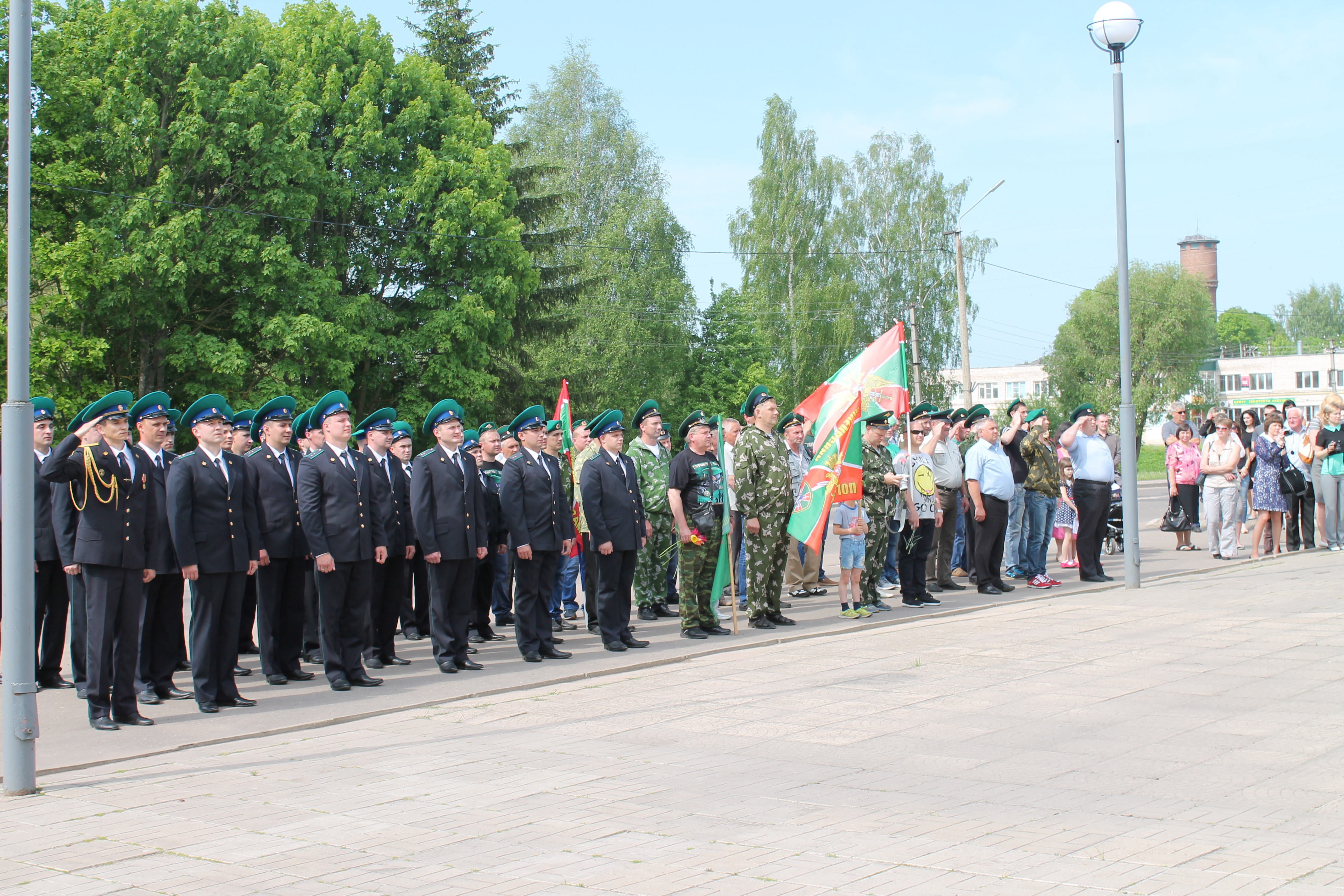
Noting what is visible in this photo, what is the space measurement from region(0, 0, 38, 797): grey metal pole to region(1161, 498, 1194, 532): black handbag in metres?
17.0

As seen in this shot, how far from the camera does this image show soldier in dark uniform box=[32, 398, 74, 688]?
9.65 meters

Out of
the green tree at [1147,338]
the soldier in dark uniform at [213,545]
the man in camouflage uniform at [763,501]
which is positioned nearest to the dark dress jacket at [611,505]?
the man in camouflage uniform at [763,501]

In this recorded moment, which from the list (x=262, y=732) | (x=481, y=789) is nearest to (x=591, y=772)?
(x=481, y=789)

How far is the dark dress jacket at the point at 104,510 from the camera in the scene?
312 inches

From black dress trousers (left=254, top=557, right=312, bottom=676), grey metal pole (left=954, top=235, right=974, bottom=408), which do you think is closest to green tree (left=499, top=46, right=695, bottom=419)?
grey metal pole (left=954, top=235, right=974, bottom=408)

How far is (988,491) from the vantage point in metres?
14.2

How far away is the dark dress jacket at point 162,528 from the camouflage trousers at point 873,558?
682 cm

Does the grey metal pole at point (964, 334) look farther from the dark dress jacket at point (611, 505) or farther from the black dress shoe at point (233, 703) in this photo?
the black dress shoe at point (233, 703)

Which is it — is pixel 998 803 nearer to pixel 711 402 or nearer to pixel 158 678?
pixel 158 678

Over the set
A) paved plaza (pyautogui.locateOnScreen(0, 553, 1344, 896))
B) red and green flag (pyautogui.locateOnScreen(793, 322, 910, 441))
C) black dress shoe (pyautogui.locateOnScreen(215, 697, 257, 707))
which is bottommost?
black dress shoe (pyautogui.locateOnScreen(215, 697, 257, 707))

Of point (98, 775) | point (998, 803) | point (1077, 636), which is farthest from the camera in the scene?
point (1077, 636)

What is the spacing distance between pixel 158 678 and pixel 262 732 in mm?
1862

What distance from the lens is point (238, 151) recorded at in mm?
29578

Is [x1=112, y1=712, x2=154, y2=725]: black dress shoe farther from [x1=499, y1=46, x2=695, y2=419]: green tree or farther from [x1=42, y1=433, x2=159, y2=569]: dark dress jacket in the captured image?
[x1=499, y1=46, x2=695, y2=419]: green tree
